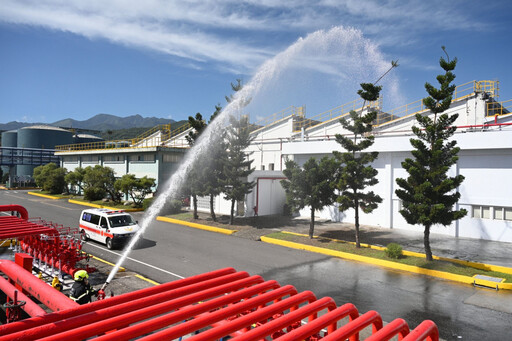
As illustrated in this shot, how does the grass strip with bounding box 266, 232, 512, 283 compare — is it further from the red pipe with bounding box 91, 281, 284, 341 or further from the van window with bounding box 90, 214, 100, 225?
the red pipe with bounding box 91, 281, 284, 341

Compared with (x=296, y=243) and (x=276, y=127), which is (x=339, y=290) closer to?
(x=296, y=243)

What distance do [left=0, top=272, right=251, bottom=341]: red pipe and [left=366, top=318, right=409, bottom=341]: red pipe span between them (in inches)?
102

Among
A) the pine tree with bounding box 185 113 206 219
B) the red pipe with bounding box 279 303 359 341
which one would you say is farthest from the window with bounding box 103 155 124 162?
the red pipe with bounding box 279 303 359 341

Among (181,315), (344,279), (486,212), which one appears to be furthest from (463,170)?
(181,315)

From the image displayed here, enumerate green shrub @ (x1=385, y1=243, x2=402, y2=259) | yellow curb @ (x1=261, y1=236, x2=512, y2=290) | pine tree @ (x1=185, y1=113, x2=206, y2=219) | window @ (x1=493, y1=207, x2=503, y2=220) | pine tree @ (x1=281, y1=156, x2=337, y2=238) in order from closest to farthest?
yellow curb @ (x1=261, y1=236, x2=512, y2=290), green shrub @ (x1=385, y1=243, x2=402, y2=259), pine tree @ (x1=281, y1=156, x2=337, y2=238), window @ (x1=493, y1=207, x2=503, y2=220), pine tree @ (x1=185, y1=113, x2=206, y2=219)

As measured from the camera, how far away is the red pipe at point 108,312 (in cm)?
361

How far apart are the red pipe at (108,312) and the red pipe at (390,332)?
102 inches

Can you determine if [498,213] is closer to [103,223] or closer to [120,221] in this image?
[120,221]

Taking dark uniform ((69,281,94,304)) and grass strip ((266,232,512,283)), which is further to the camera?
grass strip ((266,232,512,283))

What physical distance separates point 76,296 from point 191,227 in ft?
67.5

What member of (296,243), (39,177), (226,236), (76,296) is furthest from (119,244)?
(39,177)

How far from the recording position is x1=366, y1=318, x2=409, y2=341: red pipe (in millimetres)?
3857

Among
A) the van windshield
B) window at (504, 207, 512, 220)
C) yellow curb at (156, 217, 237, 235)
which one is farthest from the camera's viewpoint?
yellow curb at (156, 217, 237, 235)

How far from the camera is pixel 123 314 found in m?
4.29
